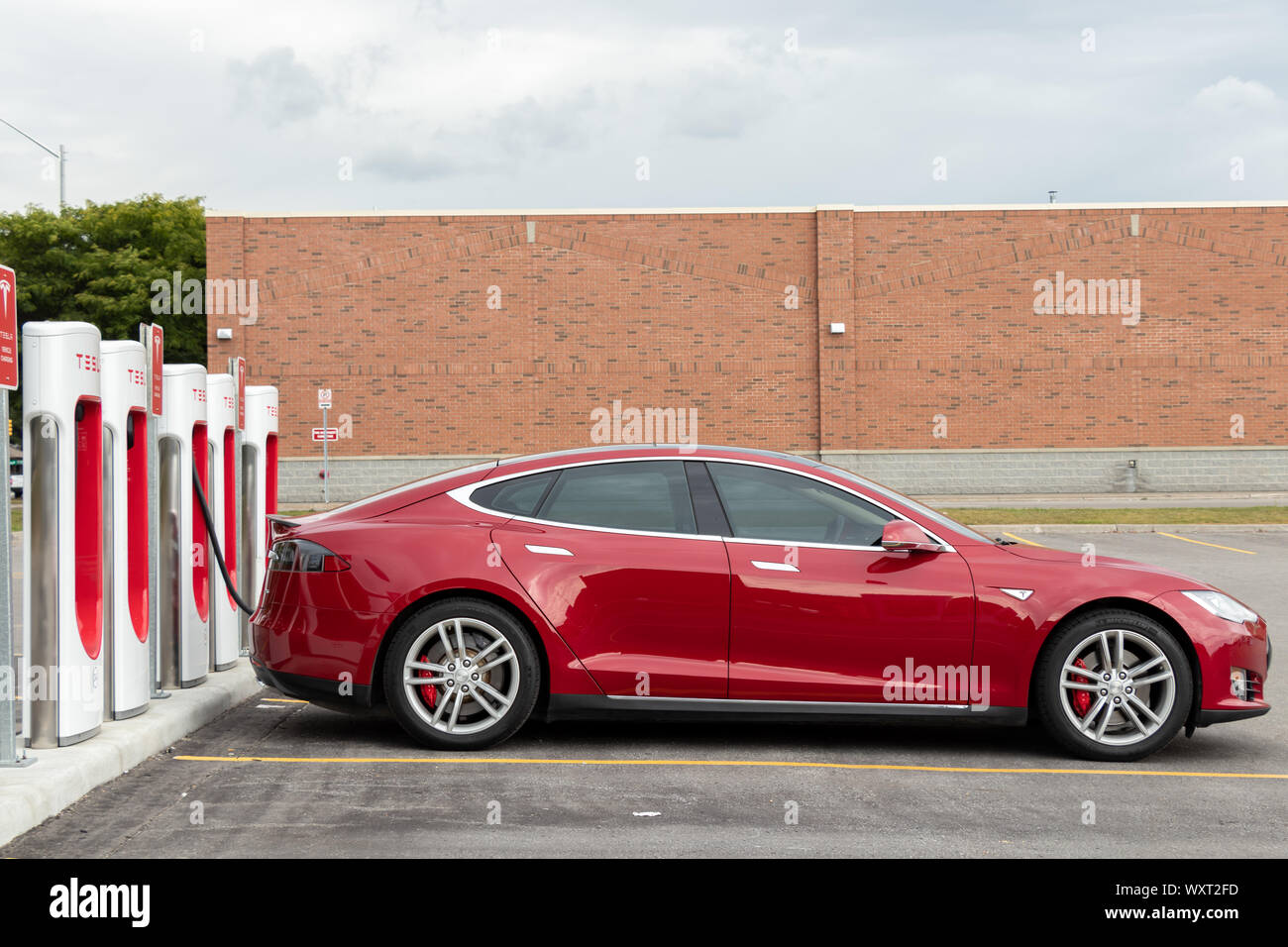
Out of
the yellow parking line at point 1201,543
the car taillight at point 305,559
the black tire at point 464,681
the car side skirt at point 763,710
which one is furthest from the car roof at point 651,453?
the yellow parking line at point 1201,543

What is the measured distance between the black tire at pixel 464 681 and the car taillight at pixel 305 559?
0.47 metres

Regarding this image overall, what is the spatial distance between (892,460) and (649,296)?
7.59 meters

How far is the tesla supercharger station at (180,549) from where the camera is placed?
7078 mm

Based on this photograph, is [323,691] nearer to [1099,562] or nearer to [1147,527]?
[1099,562]

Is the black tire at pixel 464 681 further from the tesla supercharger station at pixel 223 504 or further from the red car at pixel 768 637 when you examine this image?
the tesla supercharger station at pixel 223 504

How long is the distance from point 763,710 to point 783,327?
89.7 ft

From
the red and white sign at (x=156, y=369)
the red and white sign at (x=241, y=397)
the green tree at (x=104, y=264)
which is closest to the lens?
the red and white sign at (x=156, y=369)

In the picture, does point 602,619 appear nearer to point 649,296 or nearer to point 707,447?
point 707,447

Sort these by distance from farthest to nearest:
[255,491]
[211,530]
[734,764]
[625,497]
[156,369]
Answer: [255,491], [211,530], [156,369], [625,497], [734,764]

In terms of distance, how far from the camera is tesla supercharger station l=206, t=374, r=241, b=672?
25.6ft

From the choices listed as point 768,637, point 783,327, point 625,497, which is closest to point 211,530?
point 625,497

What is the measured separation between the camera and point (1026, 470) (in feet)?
106

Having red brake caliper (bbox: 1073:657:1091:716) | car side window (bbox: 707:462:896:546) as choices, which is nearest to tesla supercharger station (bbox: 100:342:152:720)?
car side window (bbox: 707:462:896:546)

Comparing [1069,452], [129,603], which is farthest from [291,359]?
[129,603]
